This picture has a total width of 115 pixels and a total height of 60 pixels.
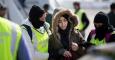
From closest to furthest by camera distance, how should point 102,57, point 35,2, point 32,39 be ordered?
1. point 102,57
2. point 32,39
3. point 35,2

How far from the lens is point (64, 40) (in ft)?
21.6

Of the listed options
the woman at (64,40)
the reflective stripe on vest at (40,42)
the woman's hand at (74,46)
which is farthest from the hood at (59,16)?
the woman's hand at (74,46)

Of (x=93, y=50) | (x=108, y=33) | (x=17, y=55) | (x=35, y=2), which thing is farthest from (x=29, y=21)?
(x=35, y=2)

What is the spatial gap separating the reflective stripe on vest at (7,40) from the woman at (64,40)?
257cm

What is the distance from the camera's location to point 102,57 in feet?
8.07

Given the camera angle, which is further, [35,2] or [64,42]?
[35,2]

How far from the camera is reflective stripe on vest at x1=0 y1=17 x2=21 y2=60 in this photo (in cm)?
391

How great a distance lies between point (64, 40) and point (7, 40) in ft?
8.89

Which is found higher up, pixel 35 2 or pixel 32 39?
pixel 35 2

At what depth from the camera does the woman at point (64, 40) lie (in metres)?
6.52

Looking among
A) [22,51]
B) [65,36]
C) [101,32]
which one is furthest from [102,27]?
[22,51]

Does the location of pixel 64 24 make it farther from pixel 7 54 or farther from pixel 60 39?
pixel 7 54

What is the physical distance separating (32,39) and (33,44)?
0.29 ft

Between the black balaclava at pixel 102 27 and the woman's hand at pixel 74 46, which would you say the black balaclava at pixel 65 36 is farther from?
the black balaclava at pixel 102 27
